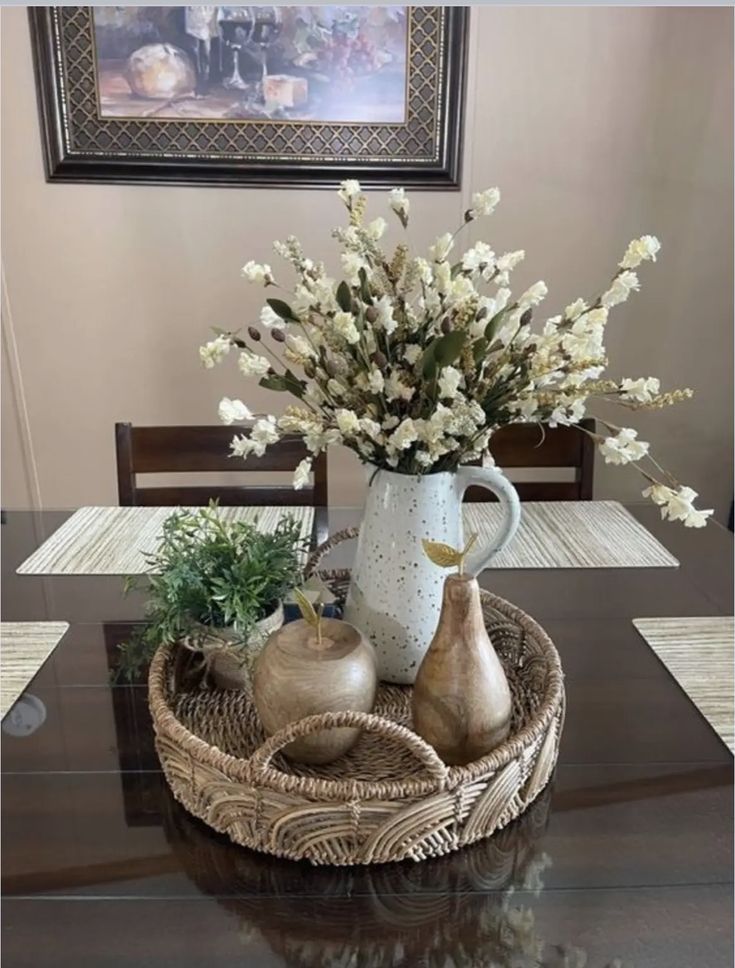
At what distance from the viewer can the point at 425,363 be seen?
78cm

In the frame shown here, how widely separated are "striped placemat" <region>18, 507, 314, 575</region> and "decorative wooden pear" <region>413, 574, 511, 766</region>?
19.2 inches

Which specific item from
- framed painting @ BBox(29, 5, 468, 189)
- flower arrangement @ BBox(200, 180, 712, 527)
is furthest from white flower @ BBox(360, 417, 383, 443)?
framed painting @ BBox(29, 5, 468, 189)

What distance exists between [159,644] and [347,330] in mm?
400

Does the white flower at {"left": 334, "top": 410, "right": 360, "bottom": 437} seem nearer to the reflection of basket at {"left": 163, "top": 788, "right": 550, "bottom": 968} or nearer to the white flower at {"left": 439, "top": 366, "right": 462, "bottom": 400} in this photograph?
the white flower at {"left": 439, "top": 366, "right": 462, "bottom": 400}

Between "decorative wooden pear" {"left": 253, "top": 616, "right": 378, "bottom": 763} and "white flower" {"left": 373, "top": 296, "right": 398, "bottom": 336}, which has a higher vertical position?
"white flower" {"left": 373, "top": 296, "right": 398, "bottom": 336}

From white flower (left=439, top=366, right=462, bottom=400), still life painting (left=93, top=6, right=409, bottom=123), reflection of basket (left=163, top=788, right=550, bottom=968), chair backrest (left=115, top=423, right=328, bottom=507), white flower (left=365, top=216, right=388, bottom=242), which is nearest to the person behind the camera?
reflection of basket (left=163, top=788, right=550, bottom=968)


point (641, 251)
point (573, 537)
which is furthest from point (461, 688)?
point (573, 537)

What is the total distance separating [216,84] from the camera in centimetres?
213

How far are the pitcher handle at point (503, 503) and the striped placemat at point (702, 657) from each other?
325 millimetres

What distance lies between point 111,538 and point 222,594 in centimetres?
66

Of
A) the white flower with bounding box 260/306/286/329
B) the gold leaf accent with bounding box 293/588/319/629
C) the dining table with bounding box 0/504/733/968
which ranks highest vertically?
the white flower with bounding box 260/306/286/329

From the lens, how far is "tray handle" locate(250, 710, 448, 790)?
67 centimetres

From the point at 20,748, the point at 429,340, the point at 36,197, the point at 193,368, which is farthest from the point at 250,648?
the point at 36,197

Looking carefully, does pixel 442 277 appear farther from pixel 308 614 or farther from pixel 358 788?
pixel 358 788
